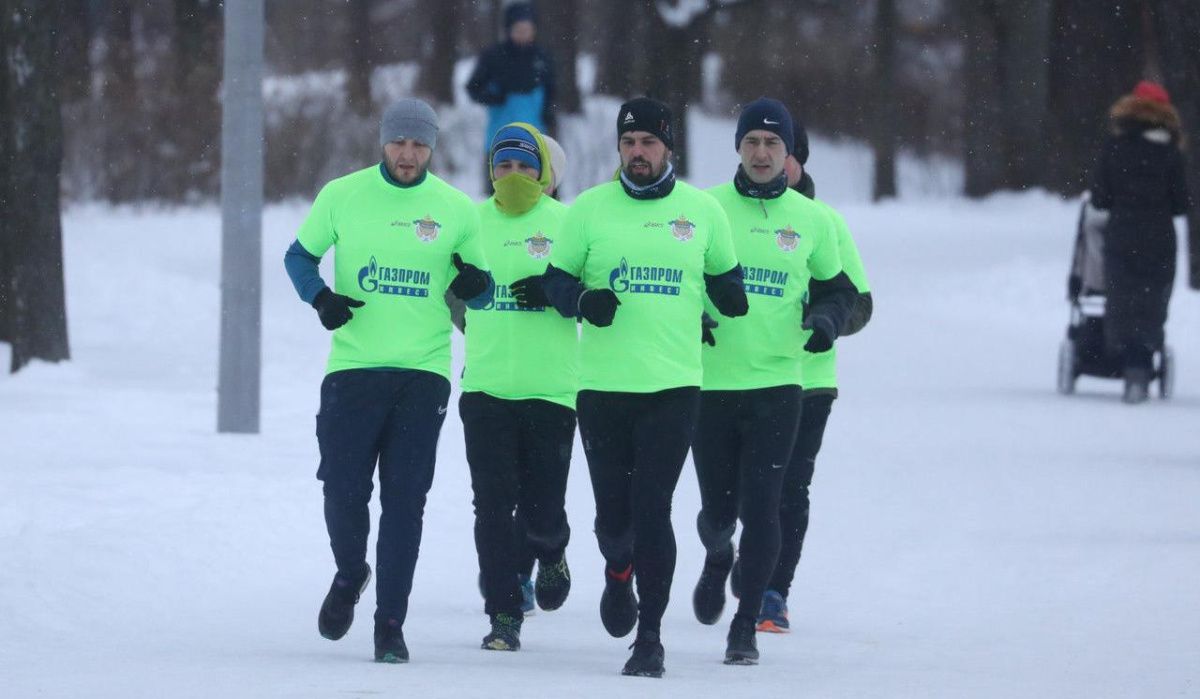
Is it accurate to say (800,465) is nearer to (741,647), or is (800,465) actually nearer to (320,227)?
(741,647)

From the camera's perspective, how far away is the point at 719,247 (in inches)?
324

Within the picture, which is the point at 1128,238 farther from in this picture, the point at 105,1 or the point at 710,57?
the point at 710,57

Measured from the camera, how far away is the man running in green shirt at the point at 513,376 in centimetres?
877

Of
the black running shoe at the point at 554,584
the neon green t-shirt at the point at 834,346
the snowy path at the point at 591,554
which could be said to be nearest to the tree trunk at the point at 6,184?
the snowy path at the point at 591,554

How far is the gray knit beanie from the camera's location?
8.25 metres

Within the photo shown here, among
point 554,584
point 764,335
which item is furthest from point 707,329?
point 554,584

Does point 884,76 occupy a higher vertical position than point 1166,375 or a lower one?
higher

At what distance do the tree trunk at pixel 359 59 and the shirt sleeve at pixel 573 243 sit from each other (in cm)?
2287

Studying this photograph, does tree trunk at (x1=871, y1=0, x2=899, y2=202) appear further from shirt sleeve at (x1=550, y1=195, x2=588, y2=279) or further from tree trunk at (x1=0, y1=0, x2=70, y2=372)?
shirt sleeve at (x1=550, y1=195, x2=588, y2=279)

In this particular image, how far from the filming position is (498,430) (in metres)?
8.85

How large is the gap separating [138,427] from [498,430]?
5889mm

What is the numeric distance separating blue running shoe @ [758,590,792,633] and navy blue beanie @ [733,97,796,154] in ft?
5.54

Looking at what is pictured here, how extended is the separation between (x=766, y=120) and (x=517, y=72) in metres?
12.5

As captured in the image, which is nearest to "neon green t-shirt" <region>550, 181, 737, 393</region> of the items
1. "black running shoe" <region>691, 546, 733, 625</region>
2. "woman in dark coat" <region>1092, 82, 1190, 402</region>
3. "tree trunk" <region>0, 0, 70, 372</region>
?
"black running shoe" <region>691, 546, 733, 625</region>
